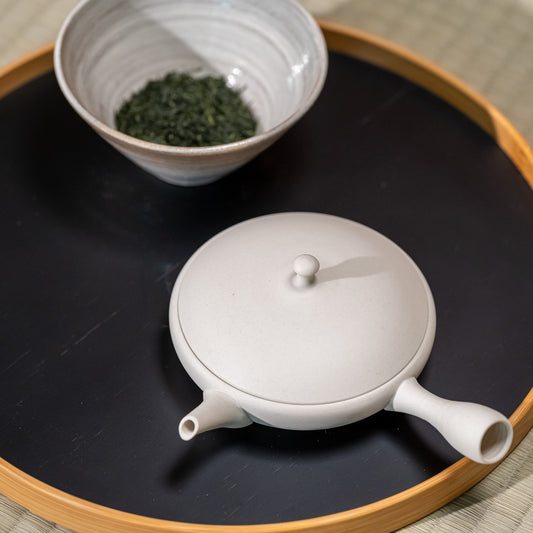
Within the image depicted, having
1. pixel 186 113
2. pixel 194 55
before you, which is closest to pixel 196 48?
pixel 194 55

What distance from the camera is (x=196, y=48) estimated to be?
115 centimetres

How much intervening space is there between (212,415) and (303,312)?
0.43ft

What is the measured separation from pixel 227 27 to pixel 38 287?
17.8 inches

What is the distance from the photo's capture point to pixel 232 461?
83 centimetres

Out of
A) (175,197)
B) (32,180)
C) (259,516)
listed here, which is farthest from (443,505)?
(32,180)

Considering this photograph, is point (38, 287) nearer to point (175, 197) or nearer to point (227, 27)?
point (175, 197)

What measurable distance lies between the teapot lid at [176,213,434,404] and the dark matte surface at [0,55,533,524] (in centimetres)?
10

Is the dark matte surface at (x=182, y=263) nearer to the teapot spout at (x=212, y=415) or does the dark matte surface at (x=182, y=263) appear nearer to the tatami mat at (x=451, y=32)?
the teapot spout at (x=212, y=415)

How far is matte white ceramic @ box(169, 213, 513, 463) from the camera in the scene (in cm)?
77

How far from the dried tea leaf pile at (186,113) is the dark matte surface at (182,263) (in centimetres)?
6

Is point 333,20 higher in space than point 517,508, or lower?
higher

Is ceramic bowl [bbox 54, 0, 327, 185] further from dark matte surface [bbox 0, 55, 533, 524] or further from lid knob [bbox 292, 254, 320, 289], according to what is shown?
lid knob [bbox 292, 254, 320, 289]

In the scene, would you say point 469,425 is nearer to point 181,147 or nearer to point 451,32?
point 181,147

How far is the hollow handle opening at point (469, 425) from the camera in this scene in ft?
2.29
